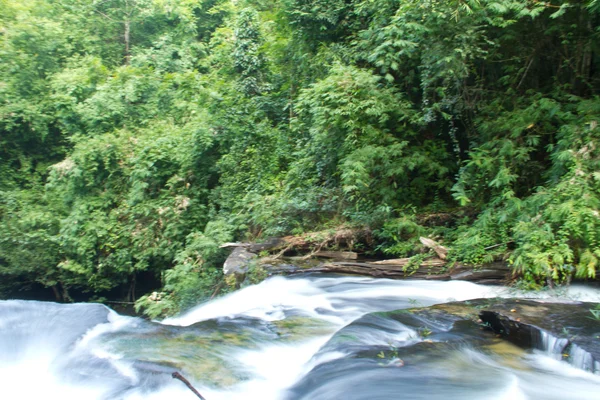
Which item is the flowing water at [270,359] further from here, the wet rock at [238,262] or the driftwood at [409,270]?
the wet rock at [238,262]

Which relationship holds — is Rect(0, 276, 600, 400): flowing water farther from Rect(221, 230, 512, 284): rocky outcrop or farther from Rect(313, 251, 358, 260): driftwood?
Rect(313, 251, 358, 260): driftwood

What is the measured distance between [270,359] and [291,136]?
24.2ft

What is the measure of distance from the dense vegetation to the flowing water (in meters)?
1.69

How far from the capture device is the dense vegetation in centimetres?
659

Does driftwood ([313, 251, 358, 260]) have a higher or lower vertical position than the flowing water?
higher

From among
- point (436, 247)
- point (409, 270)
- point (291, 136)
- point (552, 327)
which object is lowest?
point (552, 327)

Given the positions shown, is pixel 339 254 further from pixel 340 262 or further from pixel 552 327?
pixel 552 327

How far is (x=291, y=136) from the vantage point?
1125 cm

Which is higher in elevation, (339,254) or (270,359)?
(339,254)

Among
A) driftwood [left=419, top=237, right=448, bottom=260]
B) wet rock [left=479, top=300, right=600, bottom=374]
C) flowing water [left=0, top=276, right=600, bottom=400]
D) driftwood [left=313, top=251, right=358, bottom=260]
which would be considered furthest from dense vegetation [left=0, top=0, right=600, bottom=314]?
flowing water [left=0, top=276, right=600, bottom=400]

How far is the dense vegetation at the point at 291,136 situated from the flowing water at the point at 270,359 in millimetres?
1688

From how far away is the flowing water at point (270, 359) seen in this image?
148 inches

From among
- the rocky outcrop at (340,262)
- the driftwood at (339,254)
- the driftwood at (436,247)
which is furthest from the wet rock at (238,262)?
the driftwood at (436,247)

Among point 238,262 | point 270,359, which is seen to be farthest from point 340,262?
point 270,359
